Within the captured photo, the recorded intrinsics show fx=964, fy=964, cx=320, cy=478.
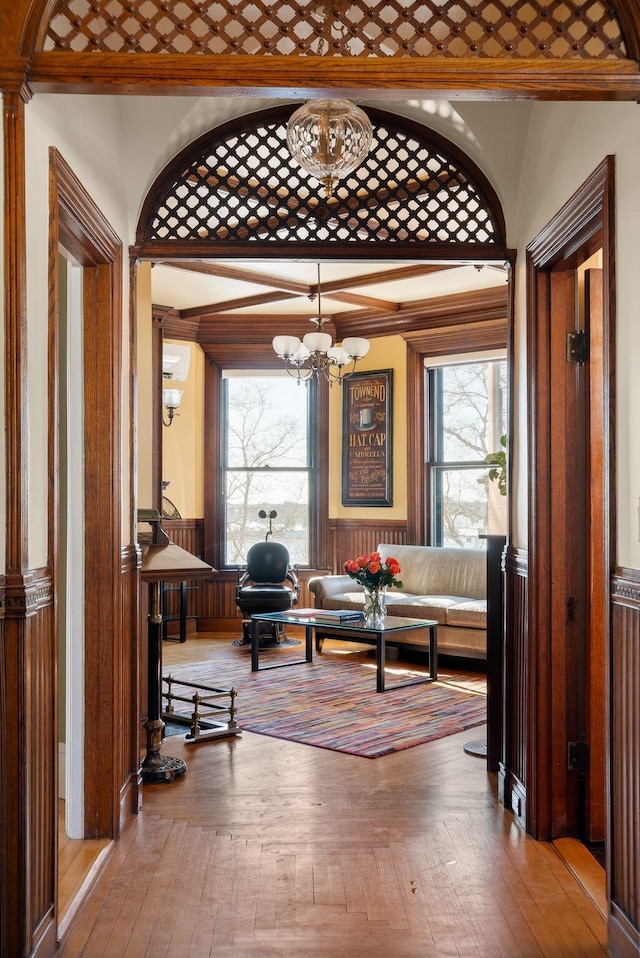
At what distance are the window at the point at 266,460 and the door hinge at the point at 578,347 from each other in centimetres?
621

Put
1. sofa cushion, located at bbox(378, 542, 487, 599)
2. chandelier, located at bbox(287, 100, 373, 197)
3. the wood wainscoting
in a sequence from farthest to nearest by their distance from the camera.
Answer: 1. the wood wainscoting
2. sofa cushion, located at bbox(378, 542, 487, 599)
3. chandelier, located at bbox(287, 100, 373, 197)

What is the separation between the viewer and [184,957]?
282 cm

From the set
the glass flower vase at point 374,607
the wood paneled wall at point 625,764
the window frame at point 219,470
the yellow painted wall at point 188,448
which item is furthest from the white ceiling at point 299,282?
the wood paneled wall at point 625,764

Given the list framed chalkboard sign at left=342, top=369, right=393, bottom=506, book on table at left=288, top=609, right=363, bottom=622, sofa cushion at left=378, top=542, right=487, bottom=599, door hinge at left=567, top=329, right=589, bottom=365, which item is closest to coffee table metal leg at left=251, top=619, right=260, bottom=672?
book on table at left=288, top=609, right=363, bottom=622

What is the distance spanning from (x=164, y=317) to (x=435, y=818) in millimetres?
6436

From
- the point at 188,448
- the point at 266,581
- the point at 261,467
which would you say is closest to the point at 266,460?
the point at 261,467

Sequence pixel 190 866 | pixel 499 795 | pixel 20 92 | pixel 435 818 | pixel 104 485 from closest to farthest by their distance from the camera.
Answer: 1. pixel 20 92
2. pixel 190 866
3. pixel 104 485
4. pixel 435 818
5. pixel 499 795

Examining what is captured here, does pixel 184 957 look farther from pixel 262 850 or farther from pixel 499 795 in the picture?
pixel 499 795

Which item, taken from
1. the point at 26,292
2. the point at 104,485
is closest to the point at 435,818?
the point at 104,485

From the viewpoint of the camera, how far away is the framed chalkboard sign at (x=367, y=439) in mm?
9516

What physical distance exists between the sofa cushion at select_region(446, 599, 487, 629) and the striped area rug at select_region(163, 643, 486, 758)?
1.30 ft

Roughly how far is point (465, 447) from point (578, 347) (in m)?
5.15

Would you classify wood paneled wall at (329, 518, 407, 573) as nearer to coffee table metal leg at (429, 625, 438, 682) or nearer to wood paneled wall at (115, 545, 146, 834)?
coffee table metal leg at (429, 625, 438, 682)

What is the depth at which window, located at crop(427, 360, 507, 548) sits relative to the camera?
8758 millimetres
